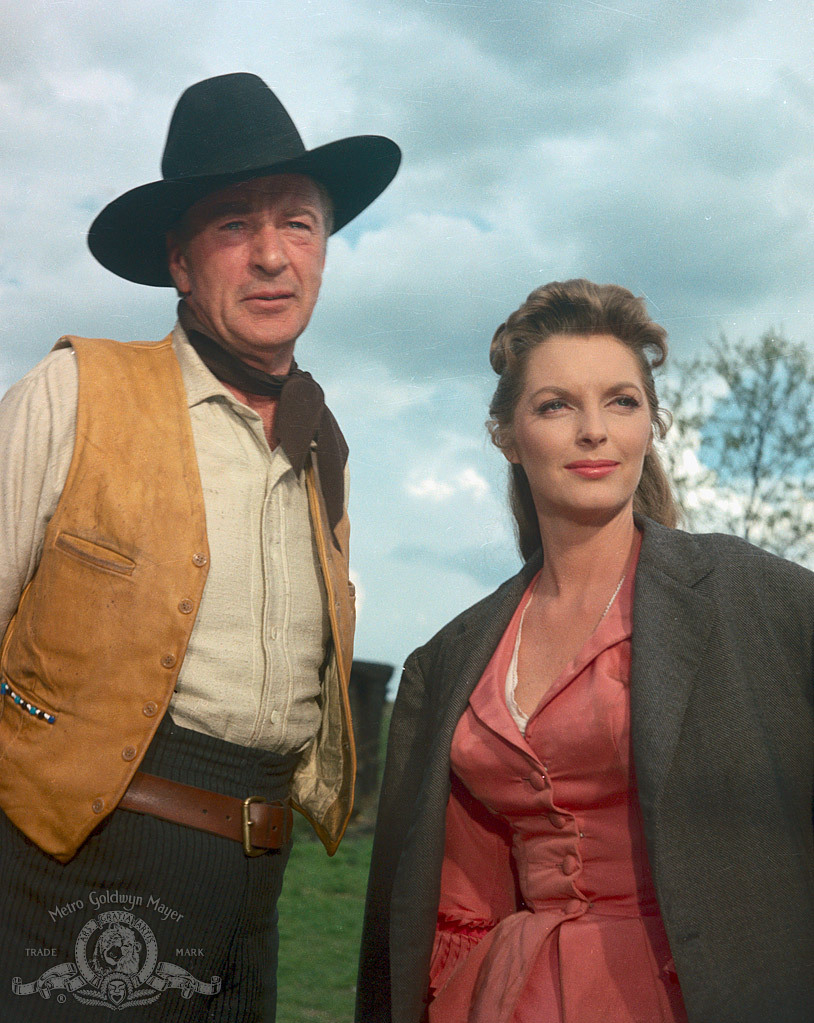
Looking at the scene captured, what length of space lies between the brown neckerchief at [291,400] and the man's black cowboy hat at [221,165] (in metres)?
0.22

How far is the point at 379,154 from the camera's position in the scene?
2.85 meters

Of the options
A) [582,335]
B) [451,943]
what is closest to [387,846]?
[451,943]

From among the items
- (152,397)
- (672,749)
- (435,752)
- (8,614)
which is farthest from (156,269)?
(672,749)

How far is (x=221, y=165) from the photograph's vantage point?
270cm

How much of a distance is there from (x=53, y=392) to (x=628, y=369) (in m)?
1.42

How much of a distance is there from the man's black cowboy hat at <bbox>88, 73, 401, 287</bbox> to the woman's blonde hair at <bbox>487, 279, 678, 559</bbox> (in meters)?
0.54

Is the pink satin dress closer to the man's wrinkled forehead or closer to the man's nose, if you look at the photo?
the man's nose

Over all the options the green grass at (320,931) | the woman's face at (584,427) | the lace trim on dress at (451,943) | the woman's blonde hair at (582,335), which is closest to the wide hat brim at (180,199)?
the woman's blonde hair at (582,335)

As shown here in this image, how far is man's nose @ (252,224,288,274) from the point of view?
2.66 meters

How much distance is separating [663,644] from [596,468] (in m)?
0.48

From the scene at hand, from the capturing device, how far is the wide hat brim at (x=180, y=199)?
8.98ft

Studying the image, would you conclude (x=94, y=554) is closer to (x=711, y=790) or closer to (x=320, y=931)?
(x=711, y=790)
